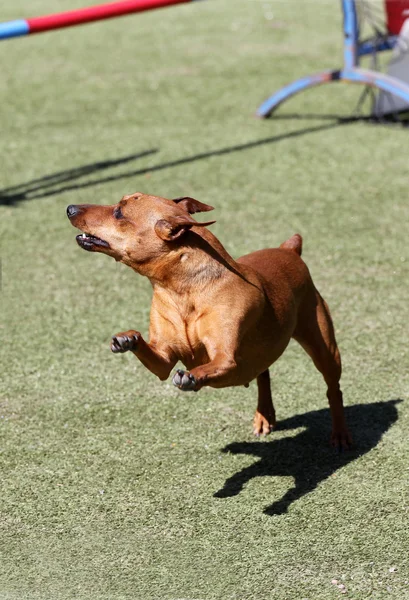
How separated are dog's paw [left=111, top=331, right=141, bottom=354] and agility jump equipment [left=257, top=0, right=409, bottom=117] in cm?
592

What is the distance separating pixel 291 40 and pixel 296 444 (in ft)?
31.8

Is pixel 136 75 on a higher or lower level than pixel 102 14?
lower

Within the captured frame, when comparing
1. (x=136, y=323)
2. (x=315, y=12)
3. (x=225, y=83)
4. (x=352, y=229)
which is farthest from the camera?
(x=315, y=12)

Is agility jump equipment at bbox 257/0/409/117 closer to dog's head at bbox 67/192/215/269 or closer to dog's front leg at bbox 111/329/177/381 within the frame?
dog's head at bbox 67/192/215/269

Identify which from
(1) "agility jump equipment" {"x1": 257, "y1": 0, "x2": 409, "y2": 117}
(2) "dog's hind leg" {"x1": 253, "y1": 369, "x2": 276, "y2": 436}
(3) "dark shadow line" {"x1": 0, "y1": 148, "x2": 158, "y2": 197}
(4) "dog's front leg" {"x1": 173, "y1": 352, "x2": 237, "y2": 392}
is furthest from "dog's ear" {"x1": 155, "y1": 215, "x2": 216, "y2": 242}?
(1) "agility jump equipment" {"x1": 257, "y1": 0, "x2": 409, "y2": 117}

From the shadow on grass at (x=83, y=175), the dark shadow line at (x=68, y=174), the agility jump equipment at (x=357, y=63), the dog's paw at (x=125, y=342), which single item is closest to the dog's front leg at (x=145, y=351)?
the dog's paw at (x=125, y=342)

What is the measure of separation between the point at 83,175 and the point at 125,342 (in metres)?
5.28

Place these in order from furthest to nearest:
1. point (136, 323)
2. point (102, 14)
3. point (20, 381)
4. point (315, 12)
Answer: point (315, 12), point (102, 14), point (136, 323), point (20, 381)

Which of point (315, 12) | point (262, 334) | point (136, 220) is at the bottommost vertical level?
point (315, 12)

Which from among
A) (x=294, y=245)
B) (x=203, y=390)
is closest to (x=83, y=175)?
(x=203, y=390)

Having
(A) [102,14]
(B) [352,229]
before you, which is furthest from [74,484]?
(A) [102,14]

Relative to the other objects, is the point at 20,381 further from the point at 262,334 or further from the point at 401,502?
the point at 401,502

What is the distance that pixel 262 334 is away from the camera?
426 cm

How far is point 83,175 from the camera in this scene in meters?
8.91
